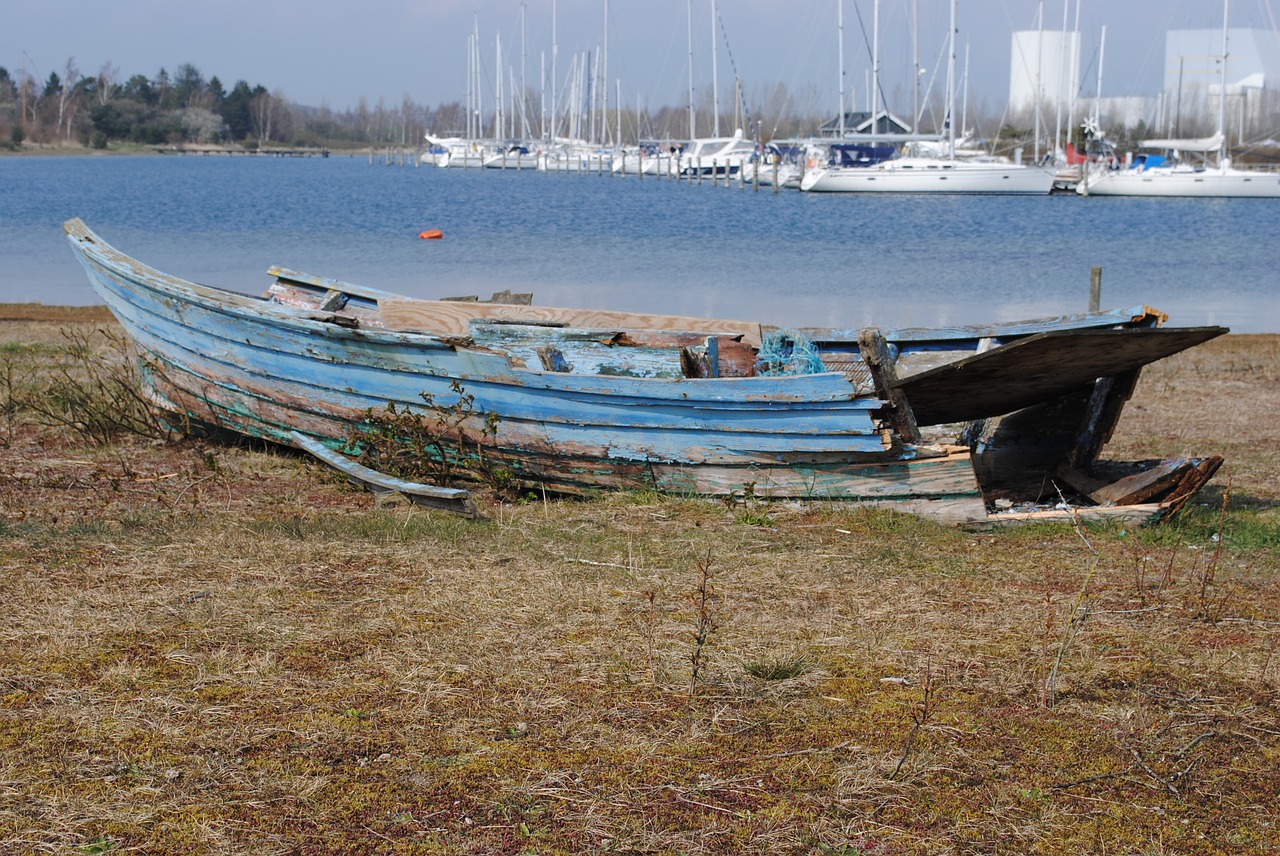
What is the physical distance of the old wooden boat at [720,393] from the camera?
253 inches

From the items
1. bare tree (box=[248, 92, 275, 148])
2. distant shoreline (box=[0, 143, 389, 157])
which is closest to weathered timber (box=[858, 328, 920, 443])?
distant shoreline (box=[0, 143, 389, 157])

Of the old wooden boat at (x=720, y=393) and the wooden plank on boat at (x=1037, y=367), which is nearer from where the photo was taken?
the wooden plank on boat at (x=1037, y=367)

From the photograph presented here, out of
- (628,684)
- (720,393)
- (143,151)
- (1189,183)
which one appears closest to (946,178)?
(1189,183)

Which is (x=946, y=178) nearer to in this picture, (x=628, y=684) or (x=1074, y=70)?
(x=1074, y=70)

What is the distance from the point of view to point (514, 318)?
324 inches

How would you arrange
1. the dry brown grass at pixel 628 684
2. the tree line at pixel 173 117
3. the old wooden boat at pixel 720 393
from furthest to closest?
the tree line at pixel 173 117 → the old wooden boat at pixel 720 393 → the dry brown grass at pixel 628 684

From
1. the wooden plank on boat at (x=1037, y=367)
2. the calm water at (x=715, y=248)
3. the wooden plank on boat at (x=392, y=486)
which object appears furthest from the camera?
the calm water at (x=715, y=248)

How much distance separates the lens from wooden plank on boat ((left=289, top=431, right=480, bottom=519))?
666cm

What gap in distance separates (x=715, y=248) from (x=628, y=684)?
29987 millimetres

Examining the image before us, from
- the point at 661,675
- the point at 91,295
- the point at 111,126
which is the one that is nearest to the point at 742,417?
the point at 661,675

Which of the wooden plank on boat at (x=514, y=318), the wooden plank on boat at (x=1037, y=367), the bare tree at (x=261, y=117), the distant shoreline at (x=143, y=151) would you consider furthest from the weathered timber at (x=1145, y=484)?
the bare tree at (x=261, y=117)

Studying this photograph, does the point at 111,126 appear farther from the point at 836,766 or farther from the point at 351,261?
the point at 836,766

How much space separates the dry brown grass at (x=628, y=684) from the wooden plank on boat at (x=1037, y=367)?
818 millimetres

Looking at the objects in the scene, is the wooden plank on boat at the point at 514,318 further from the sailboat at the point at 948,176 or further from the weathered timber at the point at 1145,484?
the sailboat at the point at 948,176
